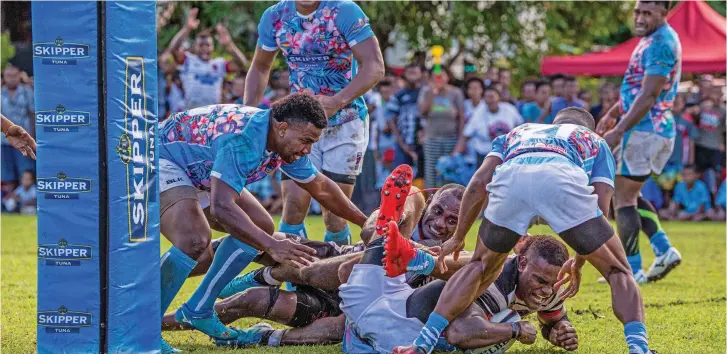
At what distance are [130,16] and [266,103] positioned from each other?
10760 mm

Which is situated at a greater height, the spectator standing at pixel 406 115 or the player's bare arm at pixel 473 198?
the player's bare arm at pixel 473 198

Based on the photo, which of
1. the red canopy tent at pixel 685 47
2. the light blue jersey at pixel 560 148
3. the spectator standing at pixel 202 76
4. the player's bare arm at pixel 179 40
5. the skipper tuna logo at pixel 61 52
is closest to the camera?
the skipper tuna logo at pixel 61 52

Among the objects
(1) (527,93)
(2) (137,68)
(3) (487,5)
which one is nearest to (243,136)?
(2) (137,68)

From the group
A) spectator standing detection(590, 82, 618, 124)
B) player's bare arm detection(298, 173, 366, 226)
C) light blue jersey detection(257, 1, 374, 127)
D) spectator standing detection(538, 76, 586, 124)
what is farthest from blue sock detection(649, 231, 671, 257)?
spectator standing detection(590, 82, 618, 124)

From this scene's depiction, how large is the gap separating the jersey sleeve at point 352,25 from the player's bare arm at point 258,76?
69 centimetres

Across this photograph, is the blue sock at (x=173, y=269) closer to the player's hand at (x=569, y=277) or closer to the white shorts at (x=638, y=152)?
the player's hand at (x=569, y=277)

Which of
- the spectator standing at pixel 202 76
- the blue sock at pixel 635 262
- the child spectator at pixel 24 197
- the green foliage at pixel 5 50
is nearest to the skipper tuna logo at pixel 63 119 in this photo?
the blue sock at pixel 635 262

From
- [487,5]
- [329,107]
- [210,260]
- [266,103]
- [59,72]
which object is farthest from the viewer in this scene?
[487,5]

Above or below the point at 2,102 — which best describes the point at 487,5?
above

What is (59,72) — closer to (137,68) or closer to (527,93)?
(137,68)

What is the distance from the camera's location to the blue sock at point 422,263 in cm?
574

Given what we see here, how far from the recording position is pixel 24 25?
76.8ft

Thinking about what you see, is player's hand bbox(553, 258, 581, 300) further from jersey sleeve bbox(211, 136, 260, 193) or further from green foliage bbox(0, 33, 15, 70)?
green foliage bbox(0, 33, 15, 70)

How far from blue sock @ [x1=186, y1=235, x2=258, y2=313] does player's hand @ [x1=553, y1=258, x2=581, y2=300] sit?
1835 mm
